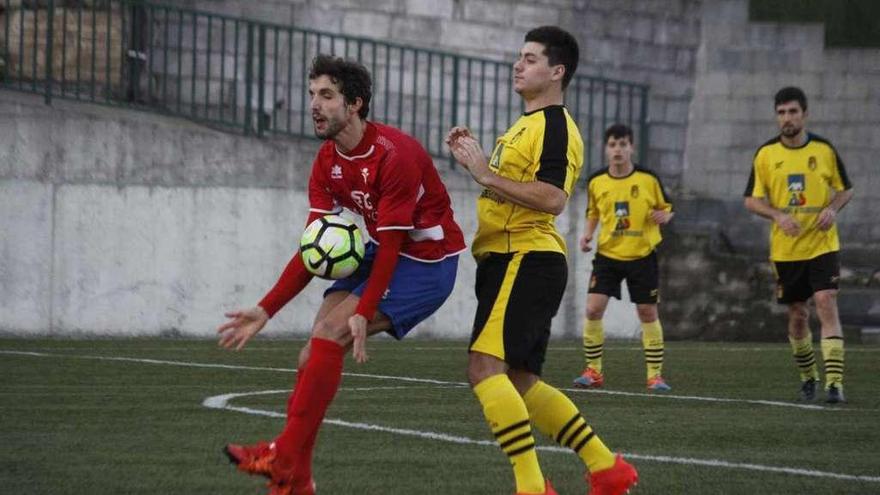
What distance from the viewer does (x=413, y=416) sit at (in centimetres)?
1012

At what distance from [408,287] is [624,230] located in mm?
6964

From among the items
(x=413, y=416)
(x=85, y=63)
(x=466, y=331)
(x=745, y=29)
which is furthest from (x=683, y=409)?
(x=745, y=29)

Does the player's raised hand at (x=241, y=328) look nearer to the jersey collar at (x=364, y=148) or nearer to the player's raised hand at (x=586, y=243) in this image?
the jersey collar at (x=364, y=148)

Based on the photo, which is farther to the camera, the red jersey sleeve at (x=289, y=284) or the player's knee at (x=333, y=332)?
the red jersey sleeve at (x=289, y=284)

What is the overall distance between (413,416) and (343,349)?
285cm

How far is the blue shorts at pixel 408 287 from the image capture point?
296 inches

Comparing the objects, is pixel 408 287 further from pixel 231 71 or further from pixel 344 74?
pixel 231 71

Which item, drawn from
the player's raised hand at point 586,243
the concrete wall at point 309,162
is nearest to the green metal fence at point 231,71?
the concrete wall at point 309,162

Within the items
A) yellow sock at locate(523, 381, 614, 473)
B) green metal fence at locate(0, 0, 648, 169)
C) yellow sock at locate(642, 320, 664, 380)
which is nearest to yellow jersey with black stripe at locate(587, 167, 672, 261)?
yellow sock at locate(642, 320, 664, 380)

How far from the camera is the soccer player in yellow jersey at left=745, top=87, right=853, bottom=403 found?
12.3 meters

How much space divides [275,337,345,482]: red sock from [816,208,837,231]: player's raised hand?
5767 millimetres

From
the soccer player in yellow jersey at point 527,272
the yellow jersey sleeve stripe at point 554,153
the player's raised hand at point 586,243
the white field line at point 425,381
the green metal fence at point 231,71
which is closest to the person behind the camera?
the soccer player in yellow jersey at point 527,272

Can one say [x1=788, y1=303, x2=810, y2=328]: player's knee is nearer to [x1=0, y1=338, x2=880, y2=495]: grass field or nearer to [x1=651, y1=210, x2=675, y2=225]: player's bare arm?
[x1=0, y1=338, x2=880, y2=495]: grass field

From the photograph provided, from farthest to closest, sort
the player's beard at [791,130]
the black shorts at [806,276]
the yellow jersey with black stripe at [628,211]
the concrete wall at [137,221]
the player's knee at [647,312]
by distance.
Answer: the concrete wall at [137,221] < the yellow jersey with black stripe at [628,211] < the player's knee at [647,312] < the player's beard at [791,130] < the black shorts at [806,276]
